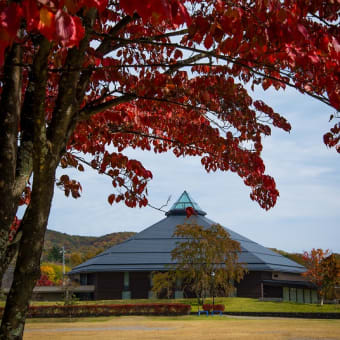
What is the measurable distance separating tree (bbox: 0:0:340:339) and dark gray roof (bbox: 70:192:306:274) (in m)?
34.1

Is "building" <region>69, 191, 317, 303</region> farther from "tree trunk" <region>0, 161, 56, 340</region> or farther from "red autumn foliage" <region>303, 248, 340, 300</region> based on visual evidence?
"tree trunk" <region>0, 161, 56, 340</region>

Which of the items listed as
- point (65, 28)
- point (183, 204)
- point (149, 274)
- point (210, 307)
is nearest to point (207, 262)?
point (210, 307)

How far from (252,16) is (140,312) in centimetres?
2607

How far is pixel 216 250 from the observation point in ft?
118

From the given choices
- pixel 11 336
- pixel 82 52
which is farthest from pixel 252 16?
pixel 11 336

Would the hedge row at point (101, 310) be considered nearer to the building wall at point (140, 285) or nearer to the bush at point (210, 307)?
the bush at point (210, 307)

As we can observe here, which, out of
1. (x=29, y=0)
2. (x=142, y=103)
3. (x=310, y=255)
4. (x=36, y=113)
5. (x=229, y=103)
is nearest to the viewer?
(x=29, y=0)

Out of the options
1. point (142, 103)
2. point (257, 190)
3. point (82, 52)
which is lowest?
point (257, 190)

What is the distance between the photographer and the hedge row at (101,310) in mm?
27312

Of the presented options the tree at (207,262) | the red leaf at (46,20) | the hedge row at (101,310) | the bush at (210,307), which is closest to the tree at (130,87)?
the red leaf at (46,20)

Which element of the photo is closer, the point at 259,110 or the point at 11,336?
the point at 11,336

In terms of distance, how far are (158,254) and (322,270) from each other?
15518 mm

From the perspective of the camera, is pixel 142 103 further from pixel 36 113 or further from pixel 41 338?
pixel 41 338

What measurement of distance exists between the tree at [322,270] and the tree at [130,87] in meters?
32.0
